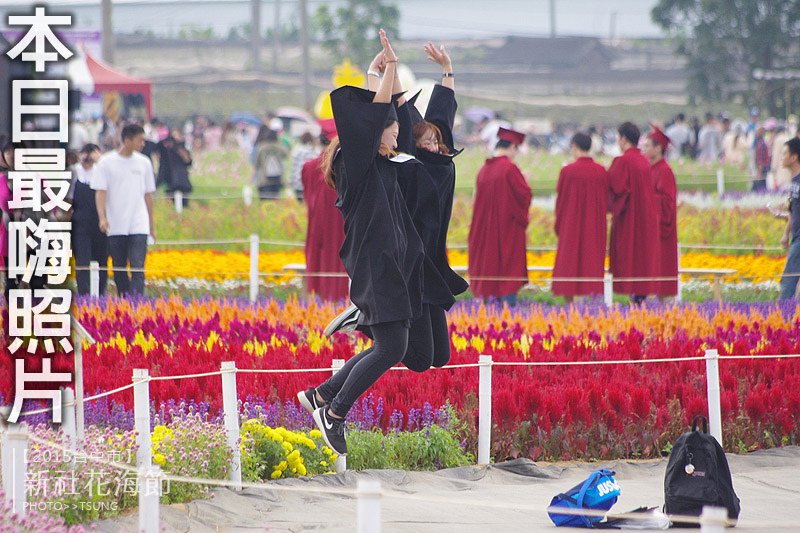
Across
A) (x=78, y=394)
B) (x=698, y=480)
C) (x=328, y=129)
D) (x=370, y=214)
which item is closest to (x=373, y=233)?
(x=370, y=214)

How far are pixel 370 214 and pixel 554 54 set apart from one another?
56.9m

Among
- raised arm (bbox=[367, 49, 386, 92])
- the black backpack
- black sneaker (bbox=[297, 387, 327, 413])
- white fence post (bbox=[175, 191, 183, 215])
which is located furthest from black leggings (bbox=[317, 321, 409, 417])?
white fence post (bbox=[175, 191, 183, 215])

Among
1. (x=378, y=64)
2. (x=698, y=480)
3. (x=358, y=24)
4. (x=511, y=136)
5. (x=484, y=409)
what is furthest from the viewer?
(x=358, y=24)

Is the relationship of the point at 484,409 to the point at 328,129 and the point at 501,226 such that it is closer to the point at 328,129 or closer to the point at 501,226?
the point at 501,226

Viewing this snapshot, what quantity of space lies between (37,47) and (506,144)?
7.17 m

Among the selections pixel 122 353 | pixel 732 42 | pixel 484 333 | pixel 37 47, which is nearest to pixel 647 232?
pixel 484 333

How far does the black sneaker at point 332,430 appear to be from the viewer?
698 cm

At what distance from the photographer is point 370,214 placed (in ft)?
22.2

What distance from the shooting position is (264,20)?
265ft

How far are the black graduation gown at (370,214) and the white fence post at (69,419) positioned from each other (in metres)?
1.36

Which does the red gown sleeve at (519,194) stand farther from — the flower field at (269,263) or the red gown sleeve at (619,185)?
the flower field at (269,263)

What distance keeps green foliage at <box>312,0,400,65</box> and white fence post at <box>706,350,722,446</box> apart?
4378cm

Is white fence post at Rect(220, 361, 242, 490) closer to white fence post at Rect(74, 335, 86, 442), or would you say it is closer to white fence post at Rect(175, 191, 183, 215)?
white fence post at Rect(74, 335, 86, 442)

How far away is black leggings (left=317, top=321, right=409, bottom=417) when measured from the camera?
6.83 meters
